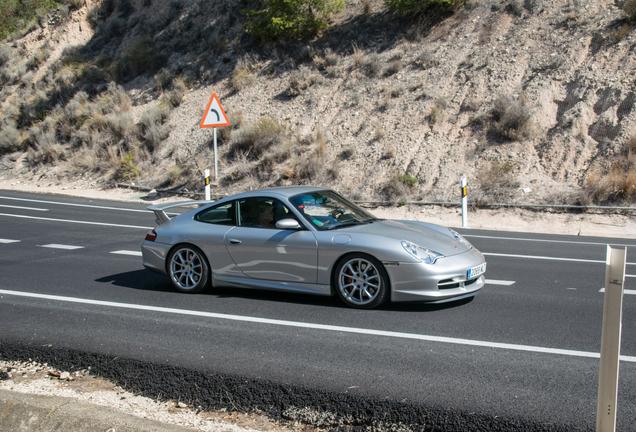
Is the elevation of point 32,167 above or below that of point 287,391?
above

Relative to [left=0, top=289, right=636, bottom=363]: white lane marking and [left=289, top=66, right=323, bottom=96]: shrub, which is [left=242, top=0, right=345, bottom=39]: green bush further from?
[left=0, top=289, right=636, bottom=363]: white lane marking

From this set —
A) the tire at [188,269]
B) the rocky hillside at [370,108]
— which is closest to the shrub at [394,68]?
the rocky hillside at [370,108]

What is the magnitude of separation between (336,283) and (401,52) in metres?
18.6

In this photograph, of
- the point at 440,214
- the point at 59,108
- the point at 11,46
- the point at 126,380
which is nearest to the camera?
the point at 126,380

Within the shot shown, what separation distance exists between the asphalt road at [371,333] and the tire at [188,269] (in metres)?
0.18

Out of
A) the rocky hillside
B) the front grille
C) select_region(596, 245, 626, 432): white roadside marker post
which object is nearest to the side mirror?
the front grille

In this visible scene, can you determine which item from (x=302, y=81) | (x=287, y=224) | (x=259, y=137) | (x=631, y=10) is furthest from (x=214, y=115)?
(x=631, y=10)

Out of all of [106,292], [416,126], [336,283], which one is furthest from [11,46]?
[336,283]

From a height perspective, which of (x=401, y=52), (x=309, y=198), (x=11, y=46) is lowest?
(x=309, y=198)

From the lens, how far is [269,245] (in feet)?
22.0

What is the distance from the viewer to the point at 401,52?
Result: 2319cm

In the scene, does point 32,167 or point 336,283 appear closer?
point 336,283

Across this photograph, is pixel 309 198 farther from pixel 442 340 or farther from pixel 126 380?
pixel 126 380

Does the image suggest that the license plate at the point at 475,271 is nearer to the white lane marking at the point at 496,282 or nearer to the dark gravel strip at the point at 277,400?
the white lane marking at the point at 496,282
